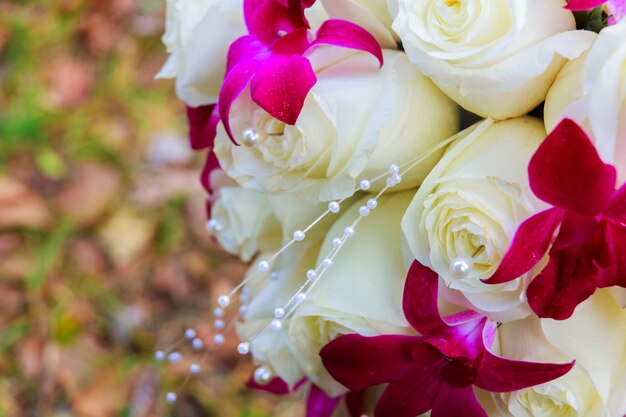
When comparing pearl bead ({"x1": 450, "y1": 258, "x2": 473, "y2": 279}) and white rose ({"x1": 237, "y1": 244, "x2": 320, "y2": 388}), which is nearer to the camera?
pearl bead ({"x1": 450, "y1": 258, "x2": 473, "y2": 279})

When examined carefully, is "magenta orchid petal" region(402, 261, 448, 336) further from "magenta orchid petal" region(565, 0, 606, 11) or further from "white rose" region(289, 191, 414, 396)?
"magenta orchid petal" region(565, 0, 606, 11)

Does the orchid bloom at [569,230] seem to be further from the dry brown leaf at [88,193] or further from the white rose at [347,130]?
the dry brown leaf at [88,193]

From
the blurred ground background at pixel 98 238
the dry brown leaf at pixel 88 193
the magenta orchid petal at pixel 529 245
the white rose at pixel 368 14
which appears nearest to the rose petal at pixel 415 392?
the magenta orchid petal at pixel 529 245

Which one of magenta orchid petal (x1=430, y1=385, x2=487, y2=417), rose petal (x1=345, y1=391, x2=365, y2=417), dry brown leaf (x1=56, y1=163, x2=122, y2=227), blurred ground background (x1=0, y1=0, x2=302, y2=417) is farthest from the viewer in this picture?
dry brown leaf (x1=56, y1=163, x2=122, y2=227)

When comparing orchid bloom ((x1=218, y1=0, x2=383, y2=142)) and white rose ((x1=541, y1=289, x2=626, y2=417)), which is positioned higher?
orchid bloom ((x1=218, y1=0, x2=383, y2=142))

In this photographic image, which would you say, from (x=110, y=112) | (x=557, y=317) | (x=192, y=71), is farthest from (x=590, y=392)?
(x=110, y=112)

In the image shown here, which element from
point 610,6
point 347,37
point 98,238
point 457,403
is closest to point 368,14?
point 347,37

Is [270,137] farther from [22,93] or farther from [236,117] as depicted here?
[22,93]

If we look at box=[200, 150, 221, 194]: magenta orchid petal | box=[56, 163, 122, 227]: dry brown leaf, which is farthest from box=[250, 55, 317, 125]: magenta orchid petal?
box=[56, 163, 122, 227]: dry brown leaf
